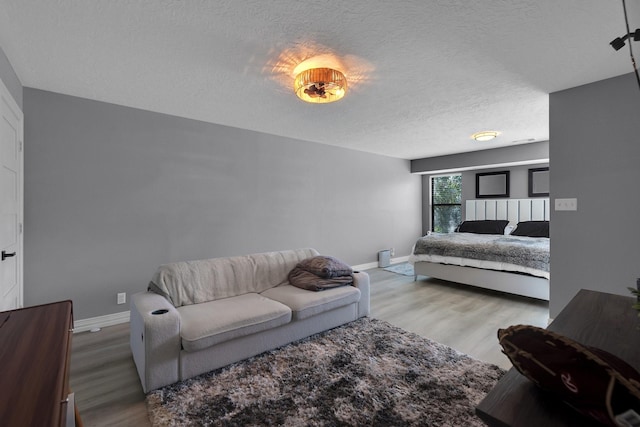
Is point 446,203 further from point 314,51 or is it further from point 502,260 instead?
point 314,51

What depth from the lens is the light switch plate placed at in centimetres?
286

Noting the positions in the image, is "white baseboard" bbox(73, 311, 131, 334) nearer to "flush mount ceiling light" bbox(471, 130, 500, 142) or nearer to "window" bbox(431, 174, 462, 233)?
"flush mount ceiling light" bbox(471, 130, 500, 142)

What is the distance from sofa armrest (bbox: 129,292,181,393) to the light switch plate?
146 inches

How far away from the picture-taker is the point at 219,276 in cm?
286

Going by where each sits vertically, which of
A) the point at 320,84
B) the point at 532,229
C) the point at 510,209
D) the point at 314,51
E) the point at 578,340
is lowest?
the point at 578,340

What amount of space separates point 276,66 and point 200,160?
1.90m

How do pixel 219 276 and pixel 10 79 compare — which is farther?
pixel 219 276

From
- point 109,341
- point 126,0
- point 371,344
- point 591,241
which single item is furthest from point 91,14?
point 591,241

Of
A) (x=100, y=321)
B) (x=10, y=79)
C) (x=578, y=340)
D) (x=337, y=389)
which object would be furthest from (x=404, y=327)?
(x=10, y=79)

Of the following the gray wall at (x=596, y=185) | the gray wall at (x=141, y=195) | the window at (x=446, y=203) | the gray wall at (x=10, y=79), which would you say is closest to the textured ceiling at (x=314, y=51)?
the gray wall at (x=10, y=79)

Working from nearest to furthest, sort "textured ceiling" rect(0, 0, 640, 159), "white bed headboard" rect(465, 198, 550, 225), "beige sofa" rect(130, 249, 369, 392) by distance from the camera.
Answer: "textured ceiling" rect(0, 0, 640, 159), "beige sofa" rect(130, 249, 369, 392), "white bed headboard" rect(465, 198, 550, 225)

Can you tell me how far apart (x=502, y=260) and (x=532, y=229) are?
1.59 m

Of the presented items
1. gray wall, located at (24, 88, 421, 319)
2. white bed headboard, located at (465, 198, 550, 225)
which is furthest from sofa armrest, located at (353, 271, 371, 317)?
white bed headboard, located at (465, 198, 550, 225)

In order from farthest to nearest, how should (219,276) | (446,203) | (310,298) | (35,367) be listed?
(446,203)
(219,276)
(310,298)
(35,367)
